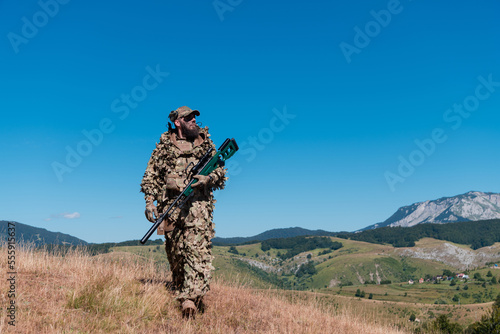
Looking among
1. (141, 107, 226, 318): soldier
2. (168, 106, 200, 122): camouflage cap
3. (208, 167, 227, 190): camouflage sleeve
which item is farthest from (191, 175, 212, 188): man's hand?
(168, 106, 200, 122): camouflage cap

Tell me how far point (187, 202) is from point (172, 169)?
3.46 ft

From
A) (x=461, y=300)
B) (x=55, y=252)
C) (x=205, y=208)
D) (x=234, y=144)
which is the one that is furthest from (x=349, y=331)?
(x=461, y=300)

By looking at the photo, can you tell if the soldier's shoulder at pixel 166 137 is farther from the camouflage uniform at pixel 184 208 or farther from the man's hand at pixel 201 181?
the man's hand at pixel 201 181

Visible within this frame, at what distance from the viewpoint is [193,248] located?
29.7ft

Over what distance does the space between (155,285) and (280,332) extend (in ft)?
10.9

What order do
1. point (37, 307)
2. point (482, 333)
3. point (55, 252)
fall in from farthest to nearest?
point (482, 333)
point (55, 252)
point (37, 307)

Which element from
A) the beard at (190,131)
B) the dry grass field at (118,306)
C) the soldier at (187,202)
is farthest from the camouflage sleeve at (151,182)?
the dry grass field at (118,306)

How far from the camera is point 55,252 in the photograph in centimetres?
1197

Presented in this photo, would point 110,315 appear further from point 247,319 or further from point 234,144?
point 234,144

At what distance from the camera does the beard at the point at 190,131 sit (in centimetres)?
995

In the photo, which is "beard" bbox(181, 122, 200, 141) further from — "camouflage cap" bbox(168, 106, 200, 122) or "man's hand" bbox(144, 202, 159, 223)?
"man's hand" bbox(144, 202, 159, 223)

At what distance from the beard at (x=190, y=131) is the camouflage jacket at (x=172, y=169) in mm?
122

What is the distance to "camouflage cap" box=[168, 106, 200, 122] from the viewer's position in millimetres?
9987

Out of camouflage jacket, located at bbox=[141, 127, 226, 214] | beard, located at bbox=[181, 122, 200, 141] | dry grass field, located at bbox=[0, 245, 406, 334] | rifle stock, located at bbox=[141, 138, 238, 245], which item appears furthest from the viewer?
beard, located at bbox=[181, 122, 200, 141]
